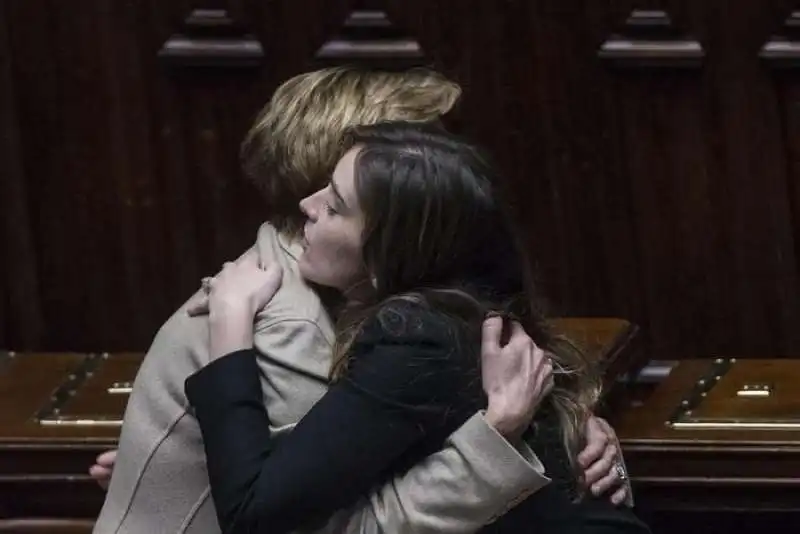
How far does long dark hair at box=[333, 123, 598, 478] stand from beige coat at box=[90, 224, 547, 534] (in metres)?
0.06

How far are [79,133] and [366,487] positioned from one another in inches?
49.9

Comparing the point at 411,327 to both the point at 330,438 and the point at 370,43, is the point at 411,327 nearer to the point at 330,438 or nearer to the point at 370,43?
the point at 330,438

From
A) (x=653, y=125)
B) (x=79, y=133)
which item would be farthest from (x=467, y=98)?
(x=79, y=133)

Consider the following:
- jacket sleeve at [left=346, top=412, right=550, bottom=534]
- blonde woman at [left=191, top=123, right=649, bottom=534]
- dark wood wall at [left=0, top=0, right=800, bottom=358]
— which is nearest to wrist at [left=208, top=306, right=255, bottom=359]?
blonde woman at [left=191, top=123, right=649, bottom=534]

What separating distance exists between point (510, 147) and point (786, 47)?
0.43 m

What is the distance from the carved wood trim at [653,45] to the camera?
132 inches

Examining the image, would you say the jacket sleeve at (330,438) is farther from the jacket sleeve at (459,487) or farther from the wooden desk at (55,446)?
Answer: the wooden desk at (55,446)

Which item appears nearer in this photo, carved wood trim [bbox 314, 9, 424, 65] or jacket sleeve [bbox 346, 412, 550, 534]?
jacket sleeve [bbox 346, 412, 550, 534]

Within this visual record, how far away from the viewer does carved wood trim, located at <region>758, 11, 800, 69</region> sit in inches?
131

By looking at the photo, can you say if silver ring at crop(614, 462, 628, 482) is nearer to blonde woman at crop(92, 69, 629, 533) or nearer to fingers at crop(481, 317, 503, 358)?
blonde woman at crop(92, 69, 629, 533)

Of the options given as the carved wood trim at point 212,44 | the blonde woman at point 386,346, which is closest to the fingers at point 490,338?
the blonde woman at point 386,346

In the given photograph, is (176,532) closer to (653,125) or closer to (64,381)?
(64,381)

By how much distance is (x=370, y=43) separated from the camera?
347 centimetres

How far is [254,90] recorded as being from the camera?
352 cm
